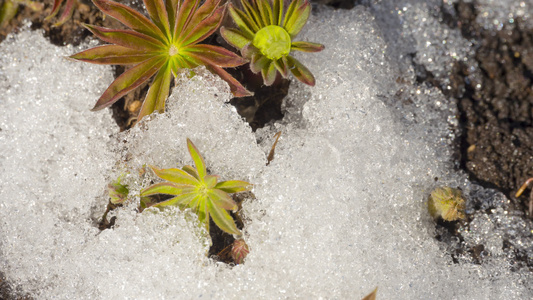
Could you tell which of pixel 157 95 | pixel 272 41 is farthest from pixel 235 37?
pixel 157 95

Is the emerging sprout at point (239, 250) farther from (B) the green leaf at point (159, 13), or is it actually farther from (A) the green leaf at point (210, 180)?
(B) the green leaf at point (159, 13)

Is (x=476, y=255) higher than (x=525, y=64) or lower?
lower

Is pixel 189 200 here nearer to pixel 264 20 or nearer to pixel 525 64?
pixel 264 20

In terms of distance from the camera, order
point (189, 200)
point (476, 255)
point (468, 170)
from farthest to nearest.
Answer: point (468, 170)
point (476, 255)
point (189, 200)

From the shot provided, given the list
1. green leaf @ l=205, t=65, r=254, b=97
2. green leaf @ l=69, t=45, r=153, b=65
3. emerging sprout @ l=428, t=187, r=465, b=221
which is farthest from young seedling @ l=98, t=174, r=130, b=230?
emerging sprout @ l=428, t=187, r=465, b=221

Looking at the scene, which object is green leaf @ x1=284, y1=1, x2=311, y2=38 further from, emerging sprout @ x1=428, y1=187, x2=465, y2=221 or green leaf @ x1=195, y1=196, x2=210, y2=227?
emerging sprout @ x1=428, y1=187, x2=465, y2=221

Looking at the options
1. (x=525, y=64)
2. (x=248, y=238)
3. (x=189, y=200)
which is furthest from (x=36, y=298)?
(x=525, y=64)

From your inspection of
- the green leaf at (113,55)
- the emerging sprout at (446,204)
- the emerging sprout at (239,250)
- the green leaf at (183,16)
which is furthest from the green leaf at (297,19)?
the emerging sprout at (446,204)

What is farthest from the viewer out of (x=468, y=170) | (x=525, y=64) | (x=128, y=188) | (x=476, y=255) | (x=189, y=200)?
(x=525, y=64)
